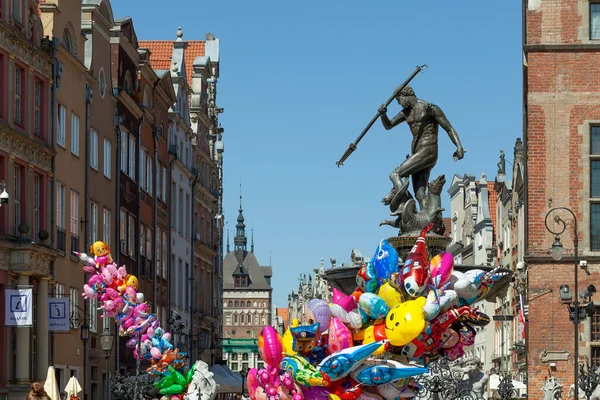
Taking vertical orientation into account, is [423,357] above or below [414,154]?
below

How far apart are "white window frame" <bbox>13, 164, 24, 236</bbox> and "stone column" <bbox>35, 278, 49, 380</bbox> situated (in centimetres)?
169

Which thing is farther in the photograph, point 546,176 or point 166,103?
point 166,103

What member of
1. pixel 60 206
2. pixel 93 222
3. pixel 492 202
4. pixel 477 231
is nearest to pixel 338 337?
pixel 60 206

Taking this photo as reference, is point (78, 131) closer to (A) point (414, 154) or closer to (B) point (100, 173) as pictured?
(B) point (100, 173)

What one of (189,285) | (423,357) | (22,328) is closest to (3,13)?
(22,328)

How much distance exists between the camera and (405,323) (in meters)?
17.3

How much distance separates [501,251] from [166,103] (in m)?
21.8

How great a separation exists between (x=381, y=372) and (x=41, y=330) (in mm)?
18353

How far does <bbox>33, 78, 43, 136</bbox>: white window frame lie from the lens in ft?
115

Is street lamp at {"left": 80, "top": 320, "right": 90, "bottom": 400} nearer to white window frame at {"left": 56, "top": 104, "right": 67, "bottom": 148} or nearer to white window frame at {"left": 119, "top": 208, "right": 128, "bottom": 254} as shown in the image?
white window frame at {"left": 56, "top": 104, "right": 67, "bottom": 148}

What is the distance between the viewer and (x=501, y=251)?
7081 centimetres

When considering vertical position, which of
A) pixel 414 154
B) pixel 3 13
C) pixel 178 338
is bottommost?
pixel 178 338

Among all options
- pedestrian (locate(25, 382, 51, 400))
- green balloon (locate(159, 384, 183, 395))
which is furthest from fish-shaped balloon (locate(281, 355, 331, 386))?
green balloon (locate(159, 384, 183, 395))

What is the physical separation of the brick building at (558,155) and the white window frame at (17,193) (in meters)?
12.8
